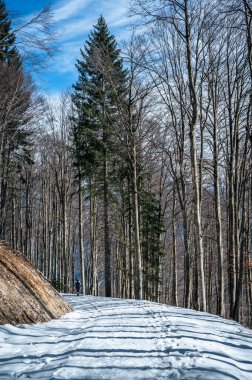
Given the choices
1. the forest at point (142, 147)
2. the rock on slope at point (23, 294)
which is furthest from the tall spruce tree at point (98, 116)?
the rock on slope at point (23, 294)

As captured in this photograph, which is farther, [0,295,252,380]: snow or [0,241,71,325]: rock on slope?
[0,241,71,325]: rock on slope

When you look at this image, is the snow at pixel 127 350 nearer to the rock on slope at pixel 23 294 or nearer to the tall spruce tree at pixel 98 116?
the rock on slope at pixel 23 294

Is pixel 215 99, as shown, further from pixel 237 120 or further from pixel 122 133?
pixel 122 133

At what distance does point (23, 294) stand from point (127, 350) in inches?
160

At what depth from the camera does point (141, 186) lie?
22.9 m

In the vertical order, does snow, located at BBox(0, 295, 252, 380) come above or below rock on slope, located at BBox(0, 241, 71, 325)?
below

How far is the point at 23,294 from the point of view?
29.6 ft

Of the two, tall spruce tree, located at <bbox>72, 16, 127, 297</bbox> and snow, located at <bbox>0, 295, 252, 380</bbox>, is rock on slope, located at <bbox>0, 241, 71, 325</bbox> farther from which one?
tall spruce tree, located at <bbox>72, 16, 127, 297</bbox>

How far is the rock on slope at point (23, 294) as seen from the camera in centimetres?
825

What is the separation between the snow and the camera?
4793mm

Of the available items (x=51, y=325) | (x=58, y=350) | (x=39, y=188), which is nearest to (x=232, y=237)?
(x=51, y=325)

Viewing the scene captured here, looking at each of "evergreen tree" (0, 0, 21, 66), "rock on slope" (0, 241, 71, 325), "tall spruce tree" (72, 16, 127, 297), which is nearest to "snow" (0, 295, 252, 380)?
"rock on slope" (0, 241, 71, 325)

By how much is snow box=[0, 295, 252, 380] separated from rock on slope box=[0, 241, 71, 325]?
43 centimetres

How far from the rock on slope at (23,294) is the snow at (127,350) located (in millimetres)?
425
